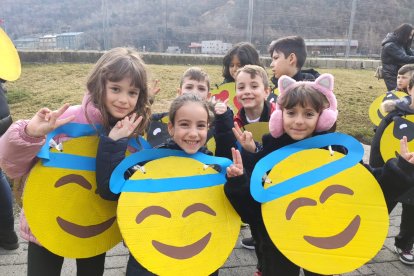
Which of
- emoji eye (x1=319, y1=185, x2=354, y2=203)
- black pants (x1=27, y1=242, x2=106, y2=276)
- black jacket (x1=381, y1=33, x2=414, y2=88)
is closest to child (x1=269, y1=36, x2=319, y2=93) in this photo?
emoji eye (x1=319, y1=185, x2=354, y2=203)

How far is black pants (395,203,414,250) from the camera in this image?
9.48 ft

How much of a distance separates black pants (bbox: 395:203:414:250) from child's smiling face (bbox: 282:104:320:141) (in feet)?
4.62

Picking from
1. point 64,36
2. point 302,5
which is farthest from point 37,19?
point 302,5

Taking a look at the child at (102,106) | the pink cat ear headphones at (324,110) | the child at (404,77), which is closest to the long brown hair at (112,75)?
the child at (102,106)

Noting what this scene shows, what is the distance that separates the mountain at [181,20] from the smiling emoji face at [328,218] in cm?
779

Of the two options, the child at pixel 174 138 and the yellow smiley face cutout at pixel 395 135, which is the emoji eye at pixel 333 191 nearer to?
the child at pixel 174 138

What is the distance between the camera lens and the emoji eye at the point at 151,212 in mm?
1758

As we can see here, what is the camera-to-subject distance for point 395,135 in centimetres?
284

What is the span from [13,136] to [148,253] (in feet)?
2.71

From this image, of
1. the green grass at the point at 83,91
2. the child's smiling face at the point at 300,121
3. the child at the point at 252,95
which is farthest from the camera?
the green grass at the point at 83,91

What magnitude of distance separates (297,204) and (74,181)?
1139mm

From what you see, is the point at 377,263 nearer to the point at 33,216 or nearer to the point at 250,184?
the point at 250,184

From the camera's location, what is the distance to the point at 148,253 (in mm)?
1688

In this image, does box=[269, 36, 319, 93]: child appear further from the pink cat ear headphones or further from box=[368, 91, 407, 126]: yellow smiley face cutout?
the pink cat ear headphones
